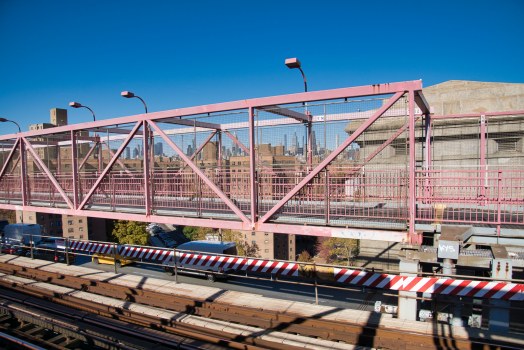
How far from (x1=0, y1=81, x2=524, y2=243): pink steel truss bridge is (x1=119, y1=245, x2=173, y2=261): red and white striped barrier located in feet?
3.25

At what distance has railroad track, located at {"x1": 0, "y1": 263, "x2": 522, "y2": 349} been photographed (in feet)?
14.9

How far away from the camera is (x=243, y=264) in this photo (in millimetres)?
7184

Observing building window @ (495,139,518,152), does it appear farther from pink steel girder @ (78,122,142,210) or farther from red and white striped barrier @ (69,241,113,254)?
red and white striped barrier @ (69,241,113,254)

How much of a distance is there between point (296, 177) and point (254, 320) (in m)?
3.16

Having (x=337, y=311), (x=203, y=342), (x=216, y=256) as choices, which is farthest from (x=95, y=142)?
(x=337, y=311)

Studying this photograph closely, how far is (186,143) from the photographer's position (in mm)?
9297

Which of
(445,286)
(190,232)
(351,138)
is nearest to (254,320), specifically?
(445,286)

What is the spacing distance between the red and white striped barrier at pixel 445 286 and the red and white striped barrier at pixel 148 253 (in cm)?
482

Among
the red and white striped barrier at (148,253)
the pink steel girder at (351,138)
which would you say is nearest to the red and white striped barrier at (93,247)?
the red and white striped barrier at (148,253)

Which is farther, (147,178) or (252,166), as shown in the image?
(147,178)

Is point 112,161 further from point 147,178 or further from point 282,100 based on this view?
point 282,100

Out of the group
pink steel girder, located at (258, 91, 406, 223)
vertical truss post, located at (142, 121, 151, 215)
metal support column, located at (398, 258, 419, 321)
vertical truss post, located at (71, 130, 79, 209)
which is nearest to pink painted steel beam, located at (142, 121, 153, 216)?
A: vertical truss post, located at (142, 121, 151, 215)

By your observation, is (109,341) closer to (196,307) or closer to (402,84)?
(196,307)

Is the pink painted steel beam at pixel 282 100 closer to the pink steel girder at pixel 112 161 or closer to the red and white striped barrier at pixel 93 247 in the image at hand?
the pink steel girder at pixel 112 161
